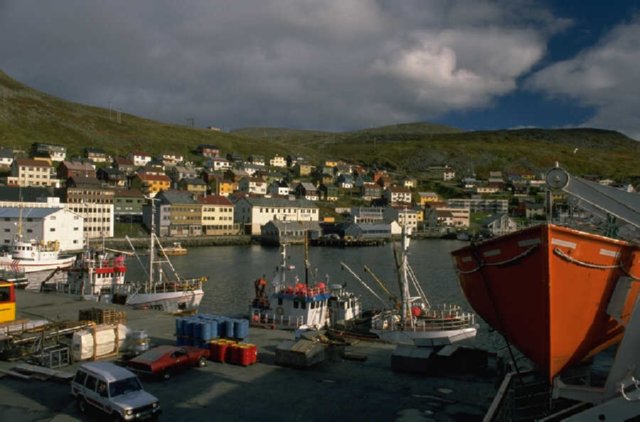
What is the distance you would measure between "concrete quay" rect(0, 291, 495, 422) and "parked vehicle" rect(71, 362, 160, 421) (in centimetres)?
54

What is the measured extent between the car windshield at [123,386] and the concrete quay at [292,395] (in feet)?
3.07

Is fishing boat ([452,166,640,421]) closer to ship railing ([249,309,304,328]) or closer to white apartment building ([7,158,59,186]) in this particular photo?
ship railing ([249,309,304,328])

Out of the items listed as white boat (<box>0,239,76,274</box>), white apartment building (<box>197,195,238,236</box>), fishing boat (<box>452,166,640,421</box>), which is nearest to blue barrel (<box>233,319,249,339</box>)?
fishing boat (<box>452,166,640,421</box>)

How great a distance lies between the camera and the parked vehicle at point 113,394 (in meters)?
11.7

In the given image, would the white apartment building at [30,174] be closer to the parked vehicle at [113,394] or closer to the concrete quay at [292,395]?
the concrete quay at [292,395]

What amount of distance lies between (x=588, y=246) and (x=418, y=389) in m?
6.36

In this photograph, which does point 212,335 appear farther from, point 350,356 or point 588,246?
point 588,246

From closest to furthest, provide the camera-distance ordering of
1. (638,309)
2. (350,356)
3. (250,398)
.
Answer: (638,309)
(250,398)
(350,356)

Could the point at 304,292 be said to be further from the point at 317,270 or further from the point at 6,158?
the point at 6,158

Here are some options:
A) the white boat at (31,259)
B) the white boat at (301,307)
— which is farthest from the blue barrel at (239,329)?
the white boat at (31,259)

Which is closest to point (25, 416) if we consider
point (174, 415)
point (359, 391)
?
point (174, 415)

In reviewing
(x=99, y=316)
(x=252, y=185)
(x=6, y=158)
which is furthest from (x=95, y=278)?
(x=6, y=158)

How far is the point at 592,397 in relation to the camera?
9.55 meters

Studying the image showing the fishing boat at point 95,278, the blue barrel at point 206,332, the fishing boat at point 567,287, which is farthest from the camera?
the fishing boat at point 95,278
